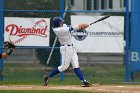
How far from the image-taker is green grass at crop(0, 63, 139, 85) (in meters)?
15.7

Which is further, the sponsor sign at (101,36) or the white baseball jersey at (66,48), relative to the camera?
the sponsor sign at (101,36)

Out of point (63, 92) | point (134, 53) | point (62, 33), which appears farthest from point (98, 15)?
point (63, 92)

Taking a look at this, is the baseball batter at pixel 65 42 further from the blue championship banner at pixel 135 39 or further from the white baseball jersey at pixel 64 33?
the blue championship banner at pixel 135 39

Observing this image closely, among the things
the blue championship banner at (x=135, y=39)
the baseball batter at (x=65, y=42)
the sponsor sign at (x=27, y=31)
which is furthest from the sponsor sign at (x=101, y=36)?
the baseball batter at (x=65, y=42)

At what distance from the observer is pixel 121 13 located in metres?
15.8

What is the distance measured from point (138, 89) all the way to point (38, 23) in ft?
14.8

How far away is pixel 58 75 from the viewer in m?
16.1

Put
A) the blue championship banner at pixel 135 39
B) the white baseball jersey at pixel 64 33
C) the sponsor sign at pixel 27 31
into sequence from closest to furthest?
the white baseball jersey at pixel 64 33
the blue championship banner at pixel 135 39
the sponsor sign at pixel 27 31

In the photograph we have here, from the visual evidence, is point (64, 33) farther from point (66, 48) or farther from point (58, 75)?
point (58, 75)

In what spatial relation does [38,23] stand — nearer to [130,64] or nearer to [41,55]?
[41,55]

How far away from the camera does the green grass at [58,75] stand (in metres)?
15.7

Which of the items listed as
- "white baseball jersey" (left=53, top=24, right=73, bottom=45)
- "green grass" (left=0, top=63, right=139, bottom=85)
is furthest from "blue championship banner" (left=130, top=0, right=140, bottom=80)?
"white baseball jersey" (left=53, top=24, right=73, bottom=45)

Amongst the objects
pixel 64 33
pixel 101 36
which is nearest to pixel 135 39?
pixel 101 36

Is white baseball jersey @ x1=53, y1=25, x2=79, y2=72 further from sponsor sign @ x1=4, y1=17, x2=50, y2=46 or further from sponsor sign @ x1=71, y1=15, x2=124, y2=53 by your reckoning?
sponsor sign @ x1=4, y1=17, x2=50, y2=46
